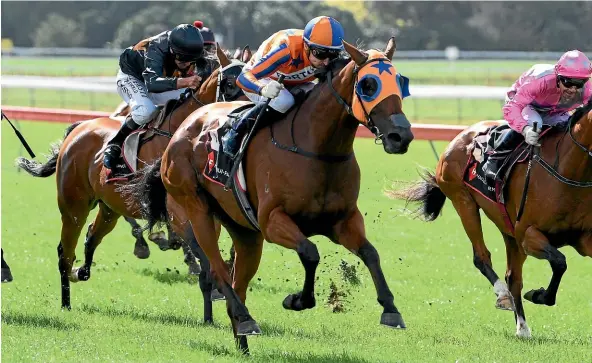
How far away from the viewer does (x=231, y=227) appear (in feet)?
23.0

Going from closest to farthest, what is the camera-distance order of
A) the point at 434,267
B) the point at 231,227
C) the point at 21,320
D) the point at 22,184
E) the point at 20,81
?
the point at 231,227 → the point at 21,320 → the point at 434,267 → the point at 22,184 → the point at 20,81

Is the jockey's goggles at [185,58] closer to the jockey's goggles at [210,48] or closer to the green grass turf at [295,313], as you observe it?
the jockey's goggles at [210,48]

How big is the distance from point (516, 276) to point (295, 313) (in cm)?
155

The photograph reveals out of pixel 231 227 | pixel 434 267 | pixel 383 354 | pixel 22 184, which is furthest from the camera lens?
pixel 22 184

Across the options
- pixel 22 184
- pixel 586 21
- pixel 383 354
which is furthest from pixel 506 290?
pixel 586 21

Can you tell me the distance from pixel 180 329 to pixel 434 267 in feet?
11.5

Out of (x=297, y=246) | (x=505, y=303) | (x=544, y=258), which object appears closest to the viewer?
(x=297, y=246)

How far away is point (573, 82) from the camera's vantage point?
6.88 meters

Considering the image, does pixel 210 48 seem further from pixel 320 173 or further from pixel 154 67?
pixel 320 173

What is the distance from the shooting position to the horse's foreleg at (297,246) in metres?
5.85

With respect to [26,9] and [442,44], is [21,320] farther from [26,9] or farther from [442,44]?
[26,9]

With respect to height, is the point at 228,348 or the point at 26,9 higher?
the point at 26,9

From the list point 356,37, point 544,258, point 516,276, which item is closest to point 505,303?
point 516,276

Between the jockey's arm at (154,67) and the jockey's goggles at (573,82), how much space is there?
8.88 ft
